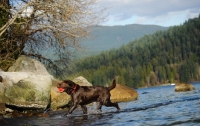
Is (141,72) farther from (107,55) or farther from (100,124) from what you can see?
(100,124)

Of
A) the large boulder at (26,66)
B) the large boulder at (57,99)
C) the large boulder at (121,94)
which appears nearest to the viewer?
the large boulder at (57,99)

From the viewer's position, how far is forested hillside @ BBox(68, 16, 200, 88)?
15650cm

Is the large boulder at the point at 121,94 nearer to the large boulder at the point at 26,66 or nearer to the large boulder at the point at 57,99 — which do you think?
the large boulder at the point at 26,66

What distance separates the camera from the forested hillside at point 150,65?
156 meters

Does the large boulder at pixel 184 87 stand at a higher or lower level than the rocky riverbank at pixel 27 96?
lower

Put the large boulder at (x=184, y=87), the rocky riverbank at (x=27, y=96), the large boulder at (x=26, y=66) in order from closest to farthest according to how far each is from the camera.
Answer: the rocky riverbank at (x=27, y=96) → the large boulder at (x=26, y=66) → the large boulder at (x=184, y=87)

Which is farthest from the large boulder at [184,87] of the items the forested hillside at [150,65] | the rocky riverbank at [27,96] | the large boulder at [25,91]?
the forested hillside at [150,65]

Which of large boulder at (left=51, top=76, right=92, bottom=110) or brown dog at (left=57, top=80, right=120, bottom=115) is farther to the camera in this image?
large boulder at (left=51, top=76, right=92, bottom=110)

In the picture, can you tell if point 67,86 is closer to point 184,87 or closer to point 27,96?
point 27,96

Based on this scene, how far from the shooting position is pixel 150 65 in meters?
165

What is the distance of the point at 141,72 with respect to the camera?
527ft

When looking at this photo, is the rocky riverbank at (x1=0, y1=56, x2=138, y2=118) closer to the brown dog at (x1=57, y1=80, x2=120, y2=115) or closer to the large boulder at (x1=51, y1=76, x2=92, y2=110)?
the large boulder at (x1=51, y1=76, x2=92, y2=110)

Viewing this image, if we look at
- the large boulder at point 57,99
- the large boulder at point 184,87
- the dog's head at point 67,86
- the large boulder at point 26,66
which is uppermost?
the large boulder at point 26,66

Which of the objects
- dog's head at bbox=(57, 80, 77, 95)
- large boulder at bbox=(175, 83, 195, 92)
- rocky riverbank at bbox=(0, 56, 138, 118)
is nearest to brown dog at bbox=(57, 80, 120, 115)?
dog's head at bbox=(57, 80, 77, 95)
